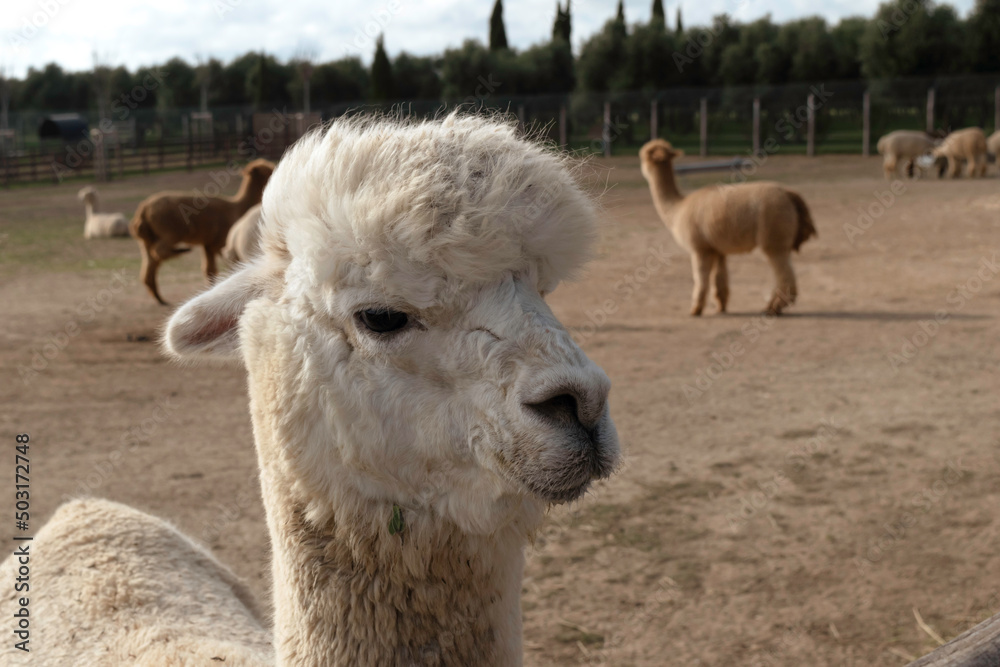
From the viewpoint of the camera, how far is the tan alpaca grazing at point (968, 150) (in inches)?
893

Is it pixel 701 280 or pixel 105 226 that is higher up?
pixel 105 226

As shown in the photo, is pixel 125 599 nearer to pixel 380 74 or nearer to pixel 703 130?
pixel 703 130

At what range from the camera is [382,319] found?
176 centimetres

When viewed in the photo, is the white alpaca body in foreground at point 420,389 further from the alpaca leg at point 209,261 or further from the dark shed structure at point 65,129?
the dark shed structure at point 65,129

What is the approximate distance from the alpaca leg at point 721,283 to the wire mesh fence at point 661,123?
22.1 metres

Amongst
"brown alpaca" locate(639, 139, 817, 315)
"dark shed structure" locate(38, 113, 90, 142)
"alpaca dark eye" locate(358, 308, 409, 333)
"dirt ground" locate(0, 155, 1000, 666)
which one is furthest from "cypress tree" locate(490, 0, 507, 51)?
"alpaca dark eye" locate(358, 308, 409, 333)

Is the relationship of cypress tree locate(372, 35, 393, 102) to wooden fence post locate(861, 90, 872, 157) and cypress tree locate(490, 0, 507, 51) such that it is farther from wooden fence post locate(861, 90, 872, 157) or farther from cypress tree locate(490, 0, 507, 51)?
wooden fence post locate(861, 90, 872, 157)

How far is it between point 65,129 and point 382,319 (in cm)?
3841

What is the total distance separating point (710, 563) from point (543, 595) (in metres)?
0.89

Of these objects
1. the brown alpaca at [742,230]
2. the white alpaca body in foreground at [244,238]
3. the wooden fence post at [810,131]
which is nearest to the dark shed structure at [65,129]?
the wooden fence post at [810,131]

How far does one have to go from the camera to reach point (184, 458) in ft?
19.5

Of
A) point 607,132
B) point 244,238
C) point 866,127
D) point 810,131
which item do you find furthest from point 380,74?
point 244,238

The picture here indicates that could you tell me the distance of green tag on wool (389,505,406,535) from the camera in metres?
1.78

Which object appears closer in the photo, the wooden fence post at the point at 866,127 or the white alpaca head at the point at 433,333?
the white alpaca head at the point at 433,333
